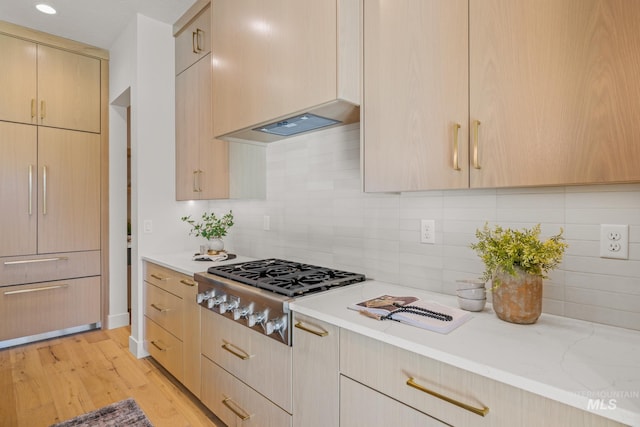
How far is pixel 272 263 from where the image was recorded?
7.47ft

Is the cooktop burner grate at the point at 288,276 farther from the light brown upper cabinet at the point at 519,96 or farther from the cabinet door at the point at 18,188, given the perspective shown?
the cabinet door at the point at 18,188

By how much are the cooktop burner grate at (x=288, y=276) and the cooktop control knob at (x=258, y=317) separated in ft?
0.35

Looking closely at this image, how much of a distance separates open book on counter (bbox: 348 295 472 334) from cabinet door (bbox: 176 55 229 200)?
154 centimetres

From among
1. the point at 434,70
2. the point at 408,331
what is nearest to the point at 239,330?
the point at 408,331

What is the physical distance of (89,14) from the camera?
280cm

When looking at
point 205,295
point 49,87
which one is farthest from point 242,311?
point 49,87

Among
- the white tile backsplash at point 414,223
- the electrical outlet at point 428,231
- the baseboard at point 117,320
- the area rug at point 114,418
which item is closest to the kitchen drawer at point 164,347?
the area rug at point 114,418

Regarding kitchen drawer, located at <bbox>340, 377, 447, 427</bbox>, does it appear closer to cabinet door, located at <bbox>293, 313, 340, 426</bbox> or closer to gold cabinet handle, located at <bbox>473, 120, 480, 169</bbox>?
cabinet door, located at <bbox>293, 313, 340, 426</bbox>

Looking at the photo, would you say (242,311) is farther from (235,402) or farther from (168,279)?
(168,279)

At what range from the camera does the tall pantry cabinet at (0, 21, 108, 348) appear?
3002mm

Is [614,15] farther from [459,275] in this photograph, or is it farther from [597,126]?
[459,275]

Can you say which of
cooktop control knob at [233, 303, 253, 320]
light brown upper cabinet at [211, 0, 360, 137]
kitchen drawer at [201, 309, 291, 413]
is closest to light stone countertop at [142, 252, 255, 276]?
kitchen drawer at [201, 309, 291, 413]

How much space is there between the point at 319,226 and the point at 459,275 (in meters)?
0.93

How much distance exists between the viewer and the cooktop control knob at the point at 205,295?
6.23ft
